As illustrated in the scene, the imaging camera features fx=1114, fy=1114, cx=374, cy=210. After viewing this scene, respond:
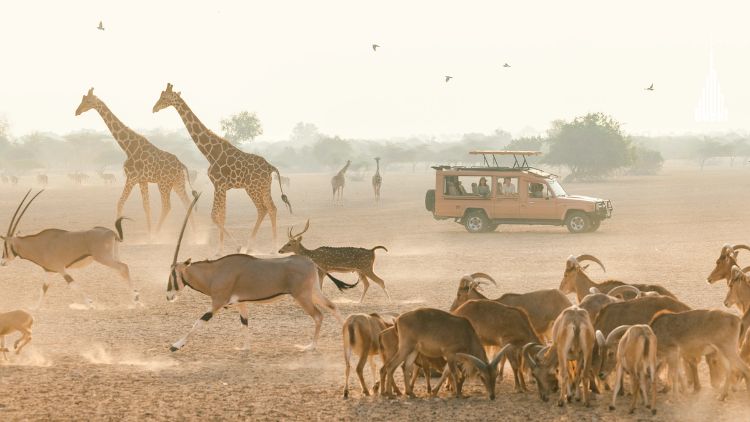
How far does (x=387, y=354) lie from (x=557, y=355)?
186 cm

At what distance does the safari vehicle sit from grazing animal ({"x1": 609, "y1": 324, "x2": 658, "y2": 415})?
2070cm

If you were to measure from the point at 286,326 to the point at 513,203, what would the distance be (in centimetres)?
1662

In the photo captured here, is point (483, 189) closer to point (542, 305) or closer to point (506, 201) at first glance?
point (506, 201)

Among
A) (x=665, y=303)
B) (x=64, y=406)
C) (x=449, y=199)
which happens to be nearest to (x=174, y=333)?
(x=64, y=406)

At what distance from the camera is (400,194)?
64.0 meters

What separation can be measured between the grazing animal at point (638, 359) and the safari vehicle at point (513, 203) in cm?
2070

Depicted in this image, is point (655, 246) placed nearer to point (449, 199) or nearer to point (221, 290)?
point (449, 199)

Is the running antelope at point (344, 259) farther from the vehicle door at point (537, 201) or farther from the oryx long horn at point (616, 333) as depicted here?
the vehicle door at point (537, 201)

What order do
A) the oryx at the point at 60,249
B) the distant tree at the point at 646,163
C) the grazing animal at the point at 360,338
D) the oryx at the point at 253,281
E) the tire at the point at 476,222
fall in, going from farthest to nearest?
the distant tree at the point at 646,163
the tire at the point at 476,222
the oryx at the point at 60,249
the oryx at the point at 253,281
the grazing animal at the point at 360,338

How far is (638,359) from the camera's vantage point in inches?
410

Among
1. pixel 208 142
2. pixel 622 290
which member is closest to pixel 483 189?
pixel 208 142

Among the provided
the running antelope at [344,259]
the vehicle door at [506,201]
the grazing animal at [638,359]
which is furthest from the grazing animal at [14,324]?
the vehicle door at [506,201]

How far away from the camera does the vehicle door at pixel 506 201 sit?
31.7 metres

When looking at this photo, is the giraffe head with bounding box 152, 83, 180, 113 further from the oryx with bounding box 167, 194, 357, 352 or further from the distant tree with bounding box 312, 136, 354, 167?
the distant tree with bounding box 312, 136, 354, 167
